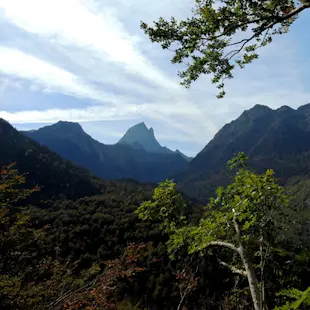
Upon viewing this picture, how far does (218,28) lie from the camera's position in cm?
613

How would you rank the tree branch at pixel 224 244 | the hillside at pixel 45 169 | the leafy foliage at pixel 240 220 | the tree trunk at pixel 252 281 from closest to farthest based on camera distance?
1. the leafy foliage at pixel 240 220
2. the tree trunk at pixel 252 281
3. the tree branch at pixel 224 244
4. the hillside at pixel 45 169

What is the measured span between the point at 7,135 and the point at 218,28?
208 meters

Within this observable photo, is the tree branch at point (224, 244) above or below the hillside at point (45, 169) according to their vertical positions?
above

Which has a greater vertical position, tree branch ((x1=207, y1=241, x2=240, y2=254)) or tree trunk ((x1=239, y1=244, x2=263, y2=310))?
tree branch ((x1=207, y1=241, x2=240, y2=254))

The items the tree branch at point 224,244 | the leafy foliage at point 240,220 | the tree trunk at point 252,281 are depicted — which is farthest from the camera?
the tree branch at point 224,244

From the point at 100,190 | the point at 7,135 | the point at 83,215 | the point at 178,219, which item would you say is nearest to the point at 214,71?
the point at 178,219

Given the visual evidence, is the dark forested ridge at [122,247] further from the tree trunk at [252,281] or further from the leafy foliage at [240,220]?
the tree trunk at [252,281]

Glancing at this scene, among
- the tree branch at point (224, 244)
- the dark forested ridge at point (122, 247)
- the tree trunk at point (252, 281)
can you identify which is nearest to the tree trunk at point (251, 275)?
the tree trunk at point (252, 281)

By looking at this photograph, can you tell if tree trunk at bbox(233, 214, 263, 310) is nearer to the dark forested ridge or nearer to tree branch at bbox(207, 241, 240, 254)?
tree branch at bbox(207, 241, 240, 254)

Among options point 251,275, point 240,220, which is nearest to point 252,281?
point 251,275

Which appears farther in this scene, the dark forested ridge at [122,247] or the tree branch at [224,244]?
the tree branch at [224,244]

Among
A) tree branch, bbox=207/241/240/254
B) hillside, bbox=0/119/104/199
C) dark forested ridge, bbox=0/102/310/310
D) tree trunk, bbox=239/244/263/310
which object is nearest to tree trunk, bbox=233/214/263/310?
tree trunk, bbox=239/244/263/310

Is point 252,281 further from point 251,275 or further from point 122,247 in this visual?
point 122,247

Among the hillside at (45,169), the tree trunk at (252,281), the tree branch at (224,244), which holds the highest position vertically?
the tree branch at (224,244)
